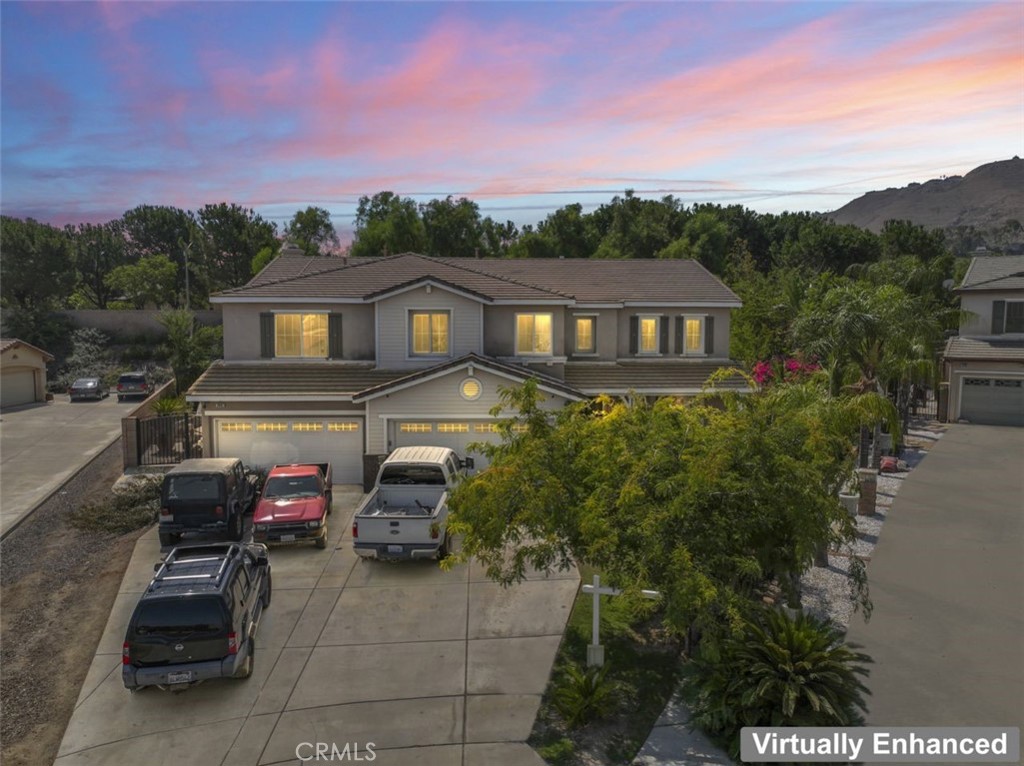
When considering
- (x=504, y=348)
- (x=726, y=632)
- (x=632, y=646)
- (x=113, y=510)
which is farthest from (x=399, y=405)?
(x=726, y=632)

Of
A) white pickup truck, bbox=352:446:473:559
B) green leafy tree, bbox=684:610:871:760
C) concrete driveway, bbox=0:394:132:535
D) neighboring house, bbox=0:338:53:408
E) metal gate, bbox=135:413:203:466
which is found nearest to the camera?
green leafy tree, bbox=684:610:871:760

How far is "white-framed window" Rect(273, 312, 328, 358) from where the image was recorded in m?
25.2

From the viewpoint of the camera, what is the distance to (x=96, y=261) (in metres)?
81.2

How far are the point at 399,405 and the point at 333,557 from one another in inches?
259

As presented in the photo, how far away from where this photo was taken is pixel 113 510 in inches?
810

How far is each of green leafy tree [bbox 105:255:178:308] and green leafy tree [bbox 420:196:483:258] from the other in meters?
29.3

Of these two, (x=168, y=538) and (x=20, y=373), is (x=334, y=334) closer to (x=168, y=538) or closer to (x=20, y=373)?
(x=168, y=538)

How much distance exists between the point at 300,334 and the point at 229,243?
57.7 metres

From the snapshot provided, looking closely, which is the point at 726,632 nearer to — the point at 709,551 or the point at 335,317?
the point at 709,551

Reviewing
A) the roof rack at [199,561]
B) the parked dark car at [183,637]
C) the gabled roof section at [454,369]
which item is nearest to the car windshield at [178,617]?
the parked dark car at [183,637]

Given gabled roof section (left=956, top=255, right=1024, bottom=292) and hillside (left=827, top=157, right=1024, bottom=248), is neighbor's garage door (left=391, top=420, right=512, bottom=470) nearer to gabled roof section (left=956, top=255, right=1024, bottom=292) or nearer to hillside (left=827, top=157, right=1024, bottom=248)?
gabled roof section (left=956, top=255, right=1024, bottom=292)

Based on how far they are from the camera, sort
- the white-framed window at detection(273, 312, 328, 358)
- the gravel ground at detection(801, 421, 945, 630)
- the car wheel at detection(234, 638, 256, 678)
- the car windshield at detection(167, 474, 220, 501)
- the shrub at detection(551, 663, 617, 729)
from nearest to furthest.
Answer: the shrub at detection(551, 663, 617, 729)
the car wheel at detection(234, 638, 256, 678)
the gravel ground at detection(801, 421, 945, 630)
the car windshield at detection(167, 474, 220, 501)
the white-framed window at detection(273, 312, 328, 358)

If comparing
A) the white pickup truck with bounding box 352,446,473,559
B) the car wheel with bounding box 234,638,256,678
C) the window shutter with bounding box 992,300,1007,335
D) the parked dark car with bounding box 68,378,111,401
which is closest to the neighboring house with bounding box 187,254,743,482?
the white pickup truck with bounding box 352,446,473,559

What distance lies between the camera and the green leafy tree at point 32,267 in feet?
208
